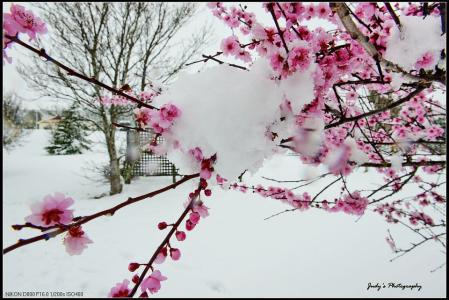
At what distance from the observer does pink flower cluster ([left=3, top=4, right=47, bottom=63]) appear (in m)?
0.79

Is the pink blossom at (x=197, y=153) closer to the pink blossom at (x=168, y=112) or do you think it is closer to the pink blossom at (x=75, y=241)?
the pink blossom at (x=168, y=112)

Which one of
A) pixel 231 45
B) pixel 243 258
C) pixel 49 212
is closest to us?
pixel 49 212

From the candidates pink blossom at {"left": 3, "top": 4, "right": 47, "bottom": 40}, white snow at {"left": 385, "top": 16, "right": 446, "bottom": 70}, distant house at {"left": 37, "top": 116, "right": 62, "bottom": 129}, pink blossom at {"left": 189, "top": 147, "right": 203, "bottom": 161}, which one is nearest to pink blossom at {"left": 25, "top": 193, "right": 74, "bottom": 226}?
pink blossom at {"left": 189, "top": 147, "right": 203, "bottom": 161}

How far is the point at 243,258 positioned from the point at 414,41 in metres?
2.91

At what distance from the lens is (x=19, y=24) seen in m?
0.86

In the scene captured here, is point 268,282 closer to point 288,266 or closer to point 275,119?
point 288,266

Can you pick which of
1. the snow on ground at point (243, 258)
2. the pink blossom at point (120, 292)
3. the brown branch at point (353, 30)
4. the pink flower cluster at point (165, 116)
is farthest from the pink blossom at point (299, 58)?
the snow on ground at point (243, 258)

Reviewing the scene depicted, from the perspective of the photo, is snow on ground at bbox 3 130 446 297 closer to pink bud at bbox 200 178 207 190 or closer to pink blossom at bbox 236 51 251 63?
pink blossom at bbox 236 51 251 63

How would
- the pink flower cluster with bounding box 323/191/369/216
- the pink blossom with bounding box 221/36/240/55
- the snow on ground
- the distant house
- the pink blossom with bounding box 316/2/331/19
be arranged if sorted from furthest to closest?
1. the distant house
2. the snow on ground
3. the pink flower cluster with bounding box 323/191/369/216
4. the pink blossom with bounding box 221/36/240/55
5. the pink blossom with bounding box 316/2/331/19

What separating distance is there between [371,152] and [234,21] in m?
1.91

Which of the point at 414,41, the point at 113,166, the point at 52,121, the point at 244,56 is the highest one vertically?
the point at 52,121

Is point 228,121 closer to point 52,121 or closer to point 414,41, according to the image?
point 414,41

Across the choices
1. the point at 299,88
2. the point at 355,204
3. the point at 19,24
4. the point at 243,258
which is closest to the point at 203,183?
the point at 299,88

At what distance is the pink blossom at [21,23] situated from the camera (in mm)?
803
